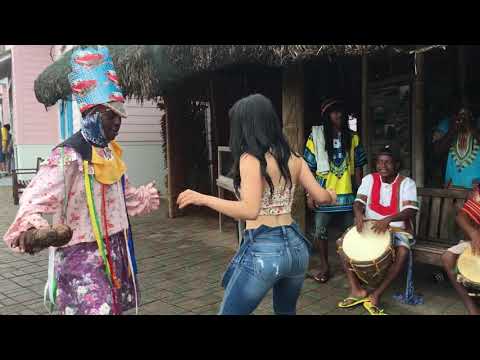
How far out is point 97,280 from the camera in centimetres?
245

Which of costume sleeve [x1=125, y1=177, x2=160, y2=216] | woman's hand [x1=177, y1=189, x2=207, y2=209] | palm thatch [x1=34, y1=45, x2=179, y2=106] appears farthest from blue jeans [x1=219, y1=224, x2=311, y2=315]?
palm thatch [x1=34, y1=45, x2=179, y2=106]

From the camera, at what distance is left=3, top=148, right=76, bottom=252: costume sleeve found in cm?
206

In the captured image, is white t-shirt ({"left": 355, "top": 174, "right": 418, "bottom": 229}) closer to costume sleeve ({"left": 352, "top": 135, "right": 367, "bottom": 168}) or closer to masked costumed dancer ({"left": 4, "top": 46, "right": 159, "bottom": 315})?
costume sleeve ({"left": 352, "top": 135, "right": 367, "bottom": 168})

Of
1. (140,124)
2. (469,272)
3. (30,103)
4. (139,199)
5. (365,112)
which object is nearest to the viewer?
(139,199)

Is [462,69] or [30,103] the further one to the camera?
[30,103]

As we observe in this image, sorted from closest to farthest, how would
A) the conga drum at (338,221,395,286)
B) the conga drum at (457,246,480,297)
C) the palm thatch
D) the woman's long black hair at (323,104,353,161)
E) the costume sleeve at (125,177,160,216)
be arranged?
the costume sleeve at (125,177,160,216) → the conga drum at (457,246,480,297) → the conga drum at (338,221,395,286) → the woman's long black hair at (323,104,353,161) → the palm thatch

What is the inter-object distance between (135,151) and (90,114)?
9.56m

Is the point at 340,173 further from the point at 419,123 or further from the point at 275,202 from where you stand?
the point at 275,202

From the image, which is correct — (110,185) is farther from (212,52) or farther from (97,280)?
(212,52)

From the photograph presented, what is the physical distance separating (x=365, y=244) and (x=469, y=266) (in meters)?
0.81

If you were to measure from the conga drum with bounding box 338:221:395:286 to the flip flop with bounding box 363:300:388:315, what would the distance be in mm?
167

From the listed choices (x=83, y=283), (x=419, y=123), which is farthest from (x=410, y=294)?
(x=83, y=283)

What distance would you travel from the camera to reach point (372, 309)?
3.89 meters

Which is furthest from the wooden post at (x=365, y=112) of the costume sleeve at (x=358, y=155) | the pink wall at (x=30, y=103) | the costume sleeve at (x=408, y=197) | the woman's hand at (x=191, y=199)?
the pink wall at (x=30, y=103)
